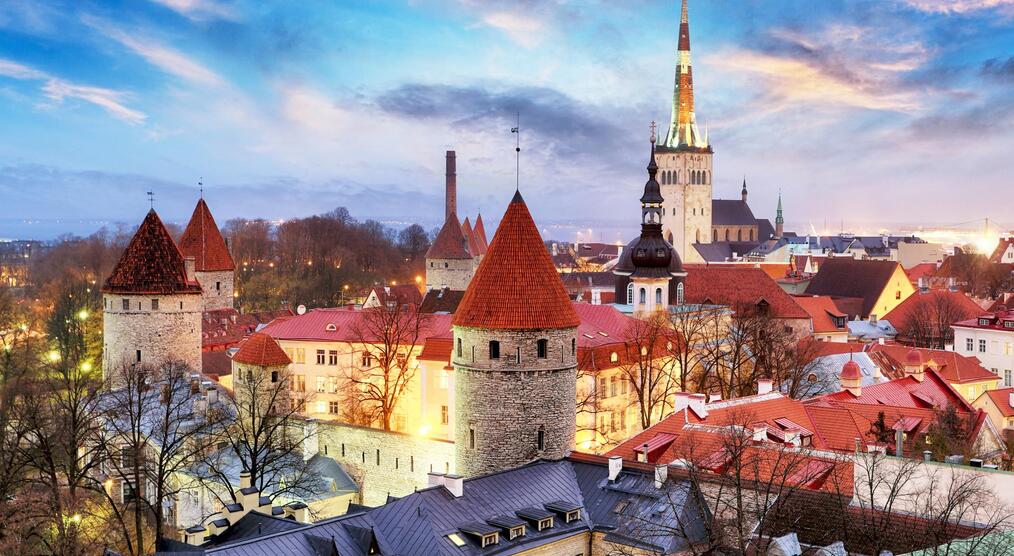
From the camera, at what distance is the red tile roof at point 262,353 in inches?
1393

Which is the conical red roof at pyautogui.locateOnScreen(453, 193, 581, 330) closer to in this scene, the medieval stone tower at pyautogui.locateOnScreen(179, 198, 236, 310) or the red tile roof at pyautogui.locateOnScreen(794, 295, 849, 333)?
the red tile roof at pyautogui.locateOnScreen(794, 295, 849, 333)


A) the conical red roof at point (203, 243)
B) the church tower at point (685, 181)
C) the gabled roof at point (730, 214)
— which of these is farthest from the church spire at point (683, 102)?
the conical red roof at point (203, 243)

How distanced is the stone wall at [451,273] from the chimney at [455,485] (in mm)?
46916

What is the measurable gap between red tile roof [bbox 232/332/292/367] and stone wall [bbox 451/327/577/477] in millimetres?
10897

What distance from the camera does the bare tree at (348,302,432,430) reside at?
38.9m

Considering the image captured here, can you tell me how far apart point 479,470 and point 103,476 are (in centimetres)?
1445

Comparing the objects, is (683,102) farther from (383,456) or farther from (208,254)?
(383,456)

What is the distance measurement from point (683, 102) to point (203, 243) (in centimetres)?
5488

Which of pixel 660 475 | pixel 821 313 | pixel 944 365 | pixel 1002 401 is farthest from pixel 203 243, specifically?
pixel 660 475

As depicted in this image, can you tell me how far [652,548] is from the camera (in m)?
21.2

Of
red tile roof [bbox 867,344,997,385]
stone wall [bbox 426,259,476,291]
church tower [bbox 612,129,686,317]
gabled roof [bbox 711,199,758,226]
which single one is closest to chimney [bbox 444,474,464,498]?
red tile roof [bbox 867,344,997,385]

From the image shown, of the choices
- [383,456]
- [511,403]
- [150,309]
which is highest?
[150,309]

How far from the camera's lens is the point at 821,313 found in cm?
5891

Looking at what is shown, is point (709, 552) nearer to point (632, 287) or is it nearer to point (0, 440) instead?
point (0, 440)
